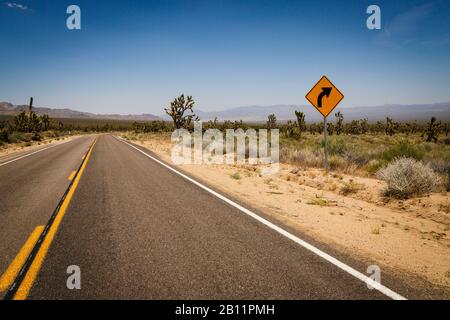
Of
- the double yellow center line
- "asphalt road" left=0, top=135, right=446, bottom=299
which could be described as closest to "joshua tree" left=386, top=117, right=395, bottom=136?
"asphalt road" left=0, top=135, right=446, bottom=299

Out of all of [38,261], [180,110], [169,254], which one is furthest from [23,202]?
[180,110]

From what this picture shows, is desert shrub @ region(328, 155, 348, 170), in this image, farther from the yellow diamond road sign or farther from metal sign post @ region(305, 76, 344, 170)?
the yellow diamond road sign

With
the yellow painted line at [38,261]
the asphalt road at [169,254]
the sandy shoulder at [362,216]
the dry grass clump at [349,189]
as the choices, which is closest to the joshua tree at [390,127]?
the sandy shoulder at [362,216]

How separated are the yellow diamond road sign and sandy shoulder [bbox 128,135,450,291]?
2.64 metres

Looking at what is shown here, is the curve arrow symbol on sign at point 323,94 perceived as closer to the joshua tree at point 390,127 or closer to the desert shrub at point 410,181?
the desert shrub at point 410,181

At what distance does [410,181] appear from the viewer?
7492mm

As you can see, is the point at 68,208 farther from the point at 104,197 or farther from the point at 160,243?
the point at 160,243

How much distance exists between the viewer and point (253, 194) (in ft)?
26.8

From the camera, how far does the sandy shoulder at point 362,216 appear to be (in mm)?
4281

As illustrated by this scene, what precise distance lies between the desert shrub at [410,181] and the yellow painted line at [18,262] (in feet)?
27.1

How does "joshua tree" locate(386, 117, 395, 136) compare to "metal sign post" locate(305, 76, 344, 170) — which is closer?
"metal sign post" locate(305, 76, 344, 170)

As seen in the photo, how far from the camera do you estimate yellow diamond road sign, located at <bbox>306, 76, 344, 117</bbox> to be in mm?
10680
